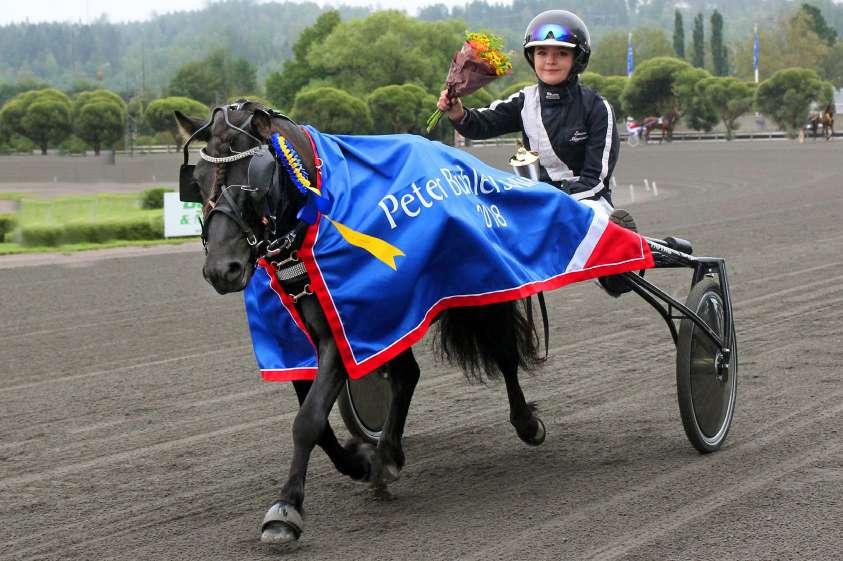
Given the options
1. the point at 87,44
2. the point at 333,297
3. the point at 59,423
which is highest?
the point at 87,44

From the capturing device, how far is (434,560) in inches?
152

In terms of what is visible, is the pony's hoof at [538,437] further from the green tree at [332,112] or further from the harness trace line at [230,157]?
the green tree at [332,112]

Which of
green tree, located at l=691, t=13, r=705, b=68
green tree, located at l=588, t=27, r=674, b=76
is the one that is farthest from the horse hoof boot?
green tree, located at l=588, t=27, r=674, b=76

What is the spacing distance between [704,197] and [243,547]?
19333 mm

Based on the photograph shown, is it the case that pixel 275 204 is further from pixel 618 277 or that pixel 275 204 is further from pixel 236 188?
pixel 618 277

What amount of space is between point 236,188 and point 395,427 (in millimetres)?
1291

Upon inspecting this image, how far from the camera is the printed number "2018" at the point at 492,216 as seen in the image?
4676 millimetres

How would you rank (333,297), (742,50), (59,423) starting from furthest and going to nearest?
1. (742,50)
2. (59,423)
3. (333,297)

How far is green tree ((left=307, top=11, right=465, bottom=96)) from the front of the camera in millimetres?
56875

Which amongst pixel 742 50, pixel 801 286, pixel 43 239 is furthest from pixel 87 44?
pixel 742 50

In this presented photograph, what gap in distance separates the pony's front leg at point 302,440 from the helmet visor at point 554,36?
6.37ft

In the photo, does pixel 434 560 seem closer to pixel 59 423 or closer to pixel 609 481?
pixel 609 481

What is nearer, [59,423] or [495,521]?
[495,521]

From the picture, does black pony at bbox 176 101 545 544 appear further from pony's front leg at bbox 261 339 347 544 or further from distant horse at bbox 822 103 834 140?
distant horse at bbox 822 103 834 140
